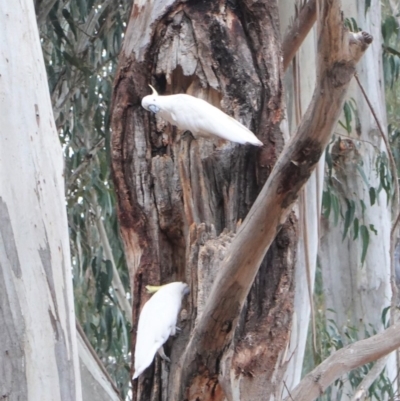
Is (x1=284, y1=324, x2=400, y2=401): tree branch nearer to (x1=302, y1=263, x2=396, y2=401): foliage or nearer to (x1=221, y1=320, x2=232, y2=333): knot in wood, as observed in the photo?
(x1=221, y1=320, x2=232, y2=333): knot in wood

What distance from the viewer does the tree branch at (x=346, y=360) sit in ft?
4.26

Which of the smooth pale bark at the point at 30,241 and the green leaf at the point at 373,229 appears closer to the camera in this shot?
the smooth pale bark at the point at 30,241

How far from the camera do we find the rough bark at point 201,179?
1421mm

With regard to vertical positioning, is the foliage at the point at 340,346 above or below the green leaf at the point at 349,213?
below

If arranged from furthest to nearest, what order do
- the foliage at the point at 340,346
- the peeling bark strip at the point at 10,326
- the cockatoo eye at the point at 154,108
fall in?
the foliage at the point at 340,346
the cockatoo eye at the point at 154,108
the peeling bark strip at the point at 10,326

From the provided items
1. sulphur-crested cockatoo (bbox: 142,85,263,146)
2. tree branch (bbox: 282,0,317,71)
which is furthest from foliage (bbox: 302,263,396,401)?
sulphur-crested cockatoo (bbox: 142,85,263,146)

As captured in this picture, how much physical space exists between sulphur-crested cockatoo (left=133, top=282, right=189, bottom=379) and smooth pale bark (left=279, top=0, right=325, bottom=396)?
0.26 m

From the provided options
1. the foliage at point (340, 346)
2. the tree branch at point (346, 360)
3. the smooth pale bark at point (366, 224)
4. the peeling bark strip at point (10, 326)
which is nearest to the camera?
the peeling bark strip at point (10, 326)

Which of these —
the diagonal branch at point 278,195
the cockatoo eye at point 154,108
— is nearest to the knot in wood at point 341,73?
the diagonal branch at point 278,195

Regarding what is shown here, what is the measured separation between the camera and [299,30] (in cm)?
169

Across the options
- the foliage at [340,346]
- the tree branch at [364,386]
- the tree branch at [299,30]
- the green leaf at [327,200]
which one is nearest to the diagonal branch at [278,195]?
the tree branch at [364,386]

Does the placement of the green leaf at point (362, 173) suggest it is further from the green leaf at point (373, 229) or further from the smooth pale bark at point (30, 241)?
the smooth pale bark at point (30, 241)

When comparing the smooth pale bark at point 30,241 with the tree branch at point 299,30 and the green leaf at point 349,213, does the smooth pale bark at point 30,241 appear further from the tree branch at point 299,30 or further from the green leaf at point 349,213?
the green leaf at point 349,213

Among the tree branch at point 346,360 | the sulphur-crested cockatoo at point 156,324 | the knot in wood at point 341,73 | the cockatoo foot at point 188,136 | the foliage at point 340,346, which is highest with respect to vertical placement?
the cockatoo foot at point 188,136
